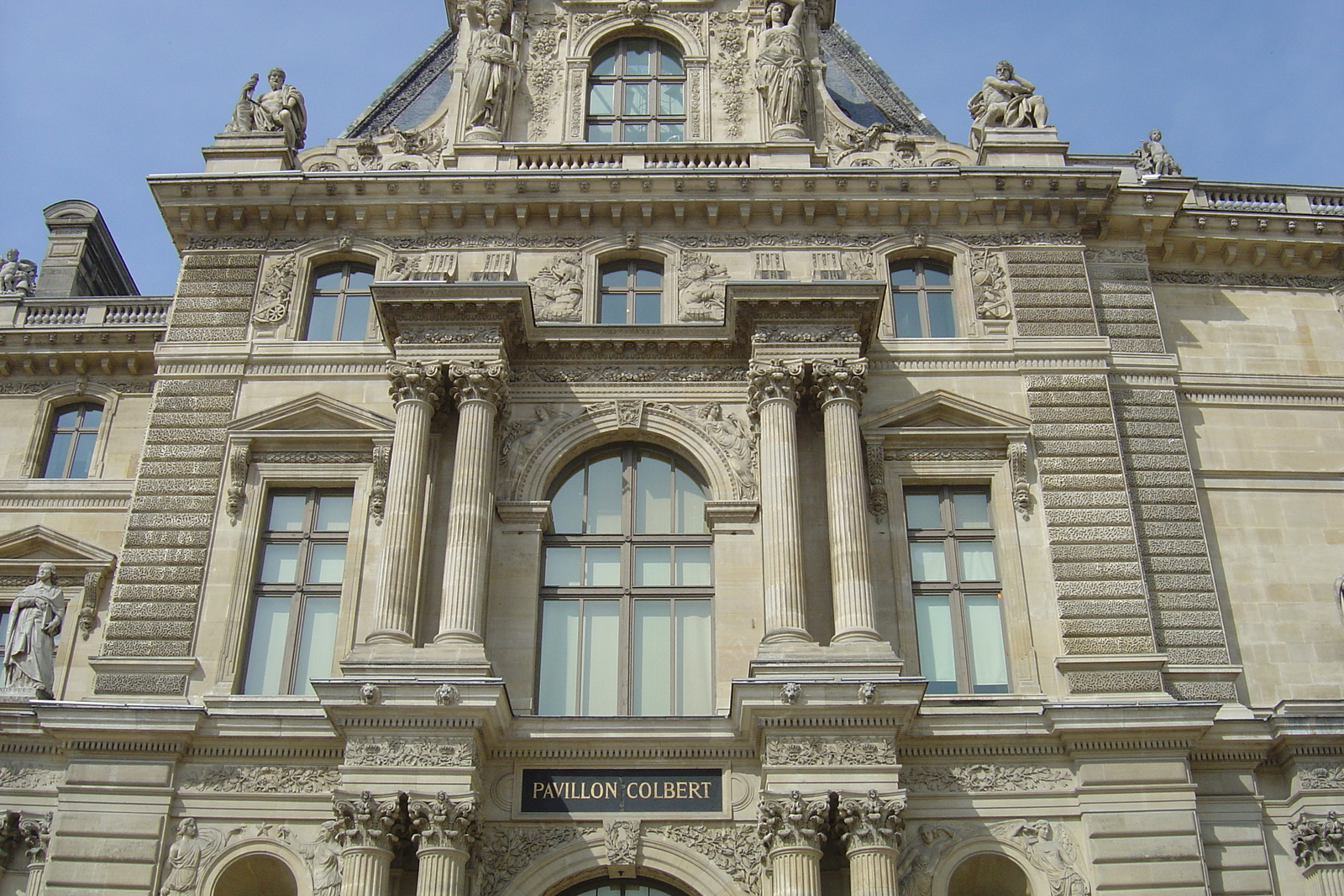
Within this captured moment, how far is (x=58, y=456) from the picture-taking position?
25.9m

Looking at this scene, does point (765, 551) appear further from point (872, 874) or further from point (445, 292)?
point (445, 292)

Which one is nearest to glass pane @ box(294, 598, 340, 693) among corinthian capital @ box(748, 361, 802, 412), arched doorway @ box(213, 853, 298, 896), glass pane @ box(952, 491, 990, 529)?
arched doorway @ box(213, 853, 298, 896)

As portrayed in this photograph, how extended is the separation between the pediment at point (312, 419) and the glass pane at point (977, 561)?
929 centimetres

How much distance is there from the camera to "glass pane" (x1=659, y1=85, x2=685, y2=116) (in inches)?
1063

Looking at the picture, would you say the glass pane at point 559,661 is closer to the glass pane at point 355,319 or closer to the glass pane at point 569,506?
the glass pane at point 569,506

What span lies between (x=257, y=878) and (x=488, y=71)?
14.8 metres

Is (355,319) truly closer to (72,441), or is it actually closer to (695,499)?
(72,441)

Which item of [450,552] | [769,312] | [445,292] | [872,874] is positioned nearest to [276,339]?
[445,292]

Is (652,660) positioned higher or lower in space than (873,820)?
higher

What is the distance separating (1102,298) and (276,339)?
46.2 ft

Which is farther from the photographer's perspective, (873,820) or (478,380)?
(478,380)

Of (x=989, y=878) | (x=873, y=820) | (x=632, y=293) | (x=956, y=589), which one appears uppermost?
(x=632, y=293)

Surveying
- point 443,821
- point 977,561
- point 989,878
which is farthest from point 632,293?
point 989,878

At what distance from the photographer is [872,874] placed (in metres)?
17.9
